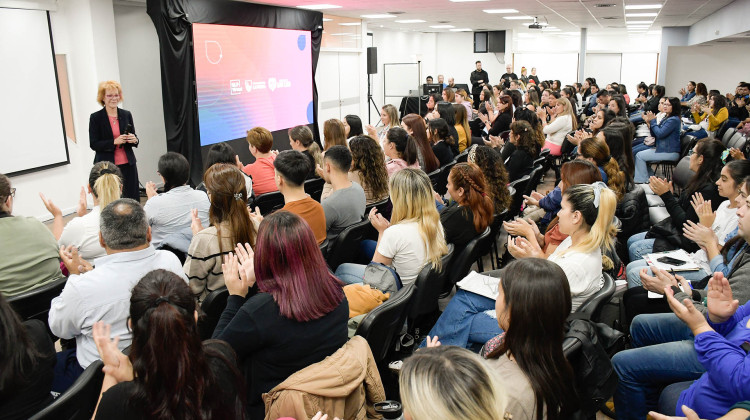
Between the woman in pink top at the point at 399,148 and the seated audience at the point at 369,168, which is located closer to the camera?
the seated audience at the point at 369,168

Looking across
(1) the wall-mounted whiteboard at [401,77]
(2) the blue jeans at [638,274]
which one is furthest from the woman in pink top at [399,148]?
(1) the wall-mounted whiteboard at [401,77]

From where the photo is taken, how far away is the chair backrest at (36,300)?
2619 mm

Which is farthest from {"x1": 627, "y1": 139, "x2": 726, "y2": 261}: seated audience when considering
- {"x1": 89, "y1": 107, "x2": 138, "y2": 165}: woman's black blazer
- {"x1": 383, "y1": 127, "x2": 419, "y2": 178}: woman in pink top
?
{"x1": 89, "y1": 107, "x2": 138, "y2": 165}: woman's black blazer

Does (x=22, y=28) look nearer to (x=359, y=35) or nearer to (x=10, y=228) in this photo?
(x=10, y=228)

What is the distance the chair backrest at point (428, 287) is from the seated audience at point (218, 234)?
91cm

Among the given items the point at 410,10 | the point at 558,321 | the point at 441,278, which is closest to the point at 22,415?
the point at 558,321

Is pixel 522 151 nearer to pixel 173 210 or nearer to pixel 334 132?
pixel 334 132

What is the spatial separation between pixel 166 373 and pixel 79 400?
0.57 metres

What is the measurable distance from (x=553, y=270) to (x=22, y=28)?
21.4 ft

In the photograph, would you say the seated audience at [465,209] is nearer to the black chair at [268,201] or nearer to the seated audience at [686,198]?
the seated audience at [686,198]

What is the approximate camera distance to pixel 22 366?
1.88 m

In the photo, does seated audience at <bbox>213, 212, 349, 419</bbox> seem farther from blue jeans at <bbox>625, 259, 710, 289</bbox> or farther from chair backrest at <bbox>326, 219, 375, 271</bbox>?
blue jeans at <bbox>625, 259, 710, 289</bbox>

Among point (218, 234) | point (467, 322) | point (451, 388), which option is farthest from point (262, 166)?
point (451, 388)

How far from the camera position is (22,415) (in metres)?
1.94
